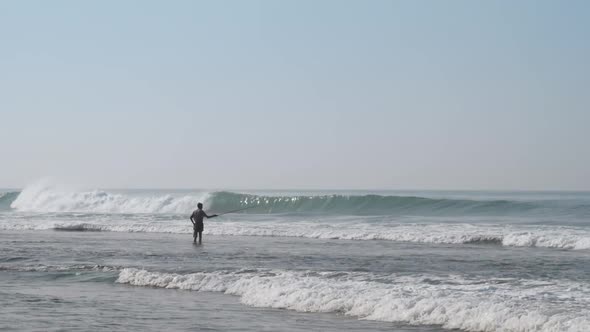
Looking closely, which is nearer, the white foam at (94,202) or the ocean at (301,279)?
the ocean at (301,279)

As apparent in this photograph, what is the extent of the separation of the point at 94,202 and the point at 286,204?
15844 mm

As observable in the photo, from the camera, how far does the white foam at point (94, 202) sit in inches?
2057

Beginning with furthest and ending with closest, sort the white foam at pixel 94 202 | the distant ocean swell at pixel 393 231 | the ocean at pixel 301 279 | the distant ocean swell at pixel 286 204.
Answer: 1. the white foam at pixel 94 202
2. the distant ocean swell at pixel 286 204
3. the distant ocean swell at pixel 393 231
4. the ocean at pixel 301 279

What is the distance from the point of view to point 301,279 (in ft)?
42.8

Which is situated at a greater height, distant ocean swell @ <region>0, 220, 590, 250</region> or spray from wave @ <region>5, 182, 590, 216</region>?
spray from wave @ <region>5, 182, 590, 216</region>

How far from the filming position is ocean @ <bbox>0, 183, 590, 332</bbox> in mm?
9812

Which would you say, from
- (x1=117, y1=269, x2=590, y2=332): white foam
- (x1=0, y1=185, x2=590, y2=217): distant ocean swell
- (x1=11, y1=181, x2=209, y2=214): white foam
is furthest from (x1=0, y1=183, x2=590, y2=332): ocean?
(x1=11, y1=181, x2=209, y2=214): white foam

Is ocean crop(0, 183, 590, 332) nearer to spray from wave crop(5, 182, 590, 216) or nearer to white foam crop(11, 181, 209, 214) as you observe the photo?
Answer: spray from wave crop(5, 182, 590, 216)

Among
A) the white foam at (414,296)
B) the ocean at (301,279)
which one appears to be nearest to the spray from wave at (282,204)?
the ocean at (301,279)

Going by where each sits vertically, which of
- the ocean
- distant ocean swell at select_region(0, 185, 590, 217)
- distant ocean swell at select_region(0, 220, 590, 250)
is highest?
distant ocean swell at select_region(0, 185, 590, 217)

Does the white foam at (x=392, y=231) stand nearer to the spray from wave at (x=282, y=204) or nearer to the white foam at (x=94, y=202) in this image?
the spray from wave at (x=282, y=204)

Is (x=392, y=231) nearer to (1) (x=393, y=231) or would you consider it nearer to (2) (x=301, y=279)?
(1) (x=393, y=231)

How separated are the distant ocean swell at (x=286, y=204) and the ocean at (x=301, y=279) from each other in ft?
46.9

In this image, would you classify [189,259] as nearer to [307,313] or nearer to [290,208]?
[307,313]
